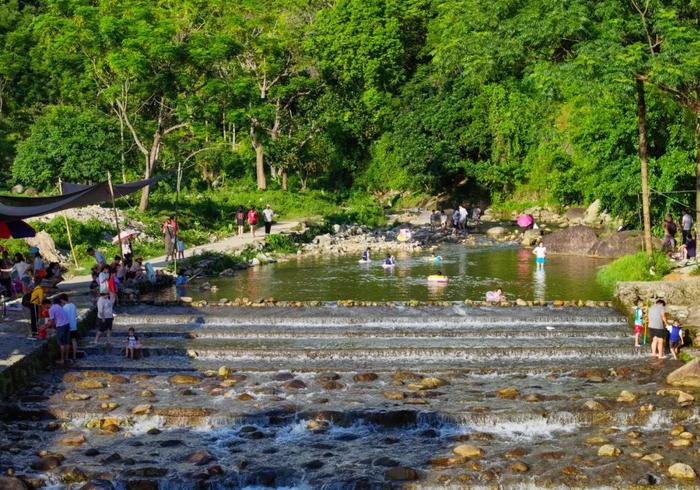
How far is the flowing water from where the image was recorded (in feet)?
54.3

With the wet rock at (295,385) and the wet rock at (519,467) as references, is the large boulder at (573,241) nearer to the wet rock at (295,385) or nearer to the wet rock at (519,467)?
the wet rock at (295,385)

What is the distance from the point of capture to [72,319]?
75.7ft

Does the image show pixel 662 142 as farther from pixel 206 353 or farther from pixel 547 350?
pixel 206 353

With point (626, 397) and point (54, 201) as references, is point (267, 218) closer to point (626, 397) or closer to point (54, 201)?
point (54, 201)

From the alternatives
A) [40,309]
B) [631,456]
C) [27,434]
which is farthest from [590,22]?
[27,434]

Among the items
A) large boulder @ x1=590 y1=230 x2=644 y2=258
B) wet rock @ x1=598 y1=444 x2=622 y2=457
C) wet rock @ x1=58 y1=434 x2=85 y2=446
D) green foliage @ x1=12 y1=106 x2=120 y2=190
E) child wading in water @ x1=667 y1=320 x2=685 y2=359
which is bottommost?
wet rock @ x1=598 y1=444 x2=622 y2=457

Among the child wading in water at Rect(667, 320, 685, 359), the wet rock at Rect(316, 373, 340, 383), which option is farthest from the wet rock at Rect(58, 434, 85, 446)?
the child wading in water at Rect(667, 320, 685, 359)

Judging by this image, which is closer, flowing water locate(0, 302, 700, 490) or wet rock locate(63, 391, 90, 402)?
→ flowing water locate(0, 302, 700, 490)

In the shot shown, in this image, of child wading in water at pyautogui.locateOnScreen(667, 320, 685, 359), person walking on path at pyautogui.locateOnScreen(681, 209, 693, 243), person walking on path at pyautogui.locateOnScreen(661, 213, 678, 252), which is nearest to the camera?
child wading in water at pyautogui.locateOnScreen(667, 320, 685, 359)

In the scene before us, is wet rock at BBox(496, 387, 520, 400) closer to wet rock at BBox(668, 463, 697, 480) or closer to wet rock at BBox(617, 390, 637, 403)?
wet rock at BBox(617, 390, 637, 403)

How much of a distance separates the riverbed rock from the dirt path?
58.6ft

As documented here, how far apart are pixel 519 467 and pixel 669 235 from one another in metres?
19.6

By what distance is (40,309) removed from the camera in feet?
77.3

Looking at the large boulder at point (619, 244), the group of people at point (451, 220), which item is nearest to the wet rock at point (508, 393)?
the large boulder at point (619, 244)
